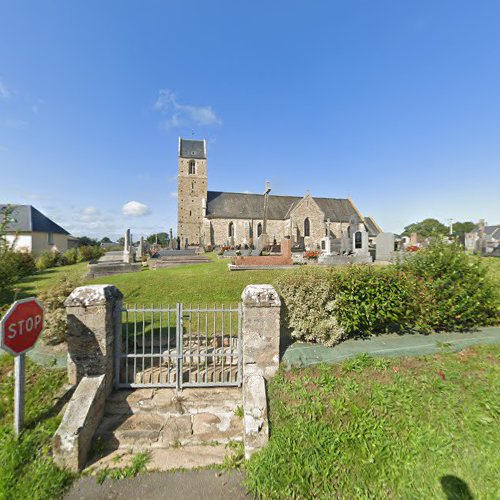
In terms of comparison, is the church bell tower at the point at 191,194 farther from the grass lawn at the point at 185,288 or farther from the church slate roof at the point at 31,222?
the grass lawn at the point at 185,288

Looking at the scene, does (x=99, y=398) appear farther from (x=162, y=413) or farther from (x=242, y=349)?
(x=242, y=349)

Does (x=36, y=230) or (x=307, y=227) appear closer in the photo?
(x=36, y=230)

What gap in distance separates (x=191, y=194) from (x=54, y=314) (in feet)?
131

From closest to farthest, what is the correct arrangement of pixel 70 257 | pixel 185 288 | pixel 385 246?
A: pixel 185 288 → pixel 385 246 → pixel 70 257

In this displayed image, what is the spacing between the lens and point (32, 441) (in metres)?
2.96

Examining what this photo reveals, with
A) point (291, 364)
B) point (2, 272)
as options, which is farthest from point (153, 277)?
point (291, 364)

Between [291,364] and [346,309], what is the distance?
1.48 m

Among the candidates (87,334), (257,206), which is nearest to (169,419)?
(87,334)

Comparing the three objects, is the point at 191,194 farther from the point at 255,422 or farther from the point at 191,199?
the point at 255,422

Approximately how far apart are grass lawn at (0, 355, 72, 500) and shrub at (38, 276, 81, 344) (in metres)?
0.57

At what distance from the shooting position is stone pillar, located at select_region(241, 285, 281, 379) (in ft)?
12.5

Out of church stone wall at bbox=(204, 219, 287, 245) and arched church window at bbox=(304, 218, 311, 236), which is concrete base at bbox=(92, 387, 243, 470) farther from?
arched church window at bbox=(304, 218, 311, 236)

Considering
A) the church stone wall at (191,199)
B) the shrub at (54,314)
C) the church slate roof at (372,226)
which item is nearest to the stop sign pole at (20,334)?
the shrub at (54,314)

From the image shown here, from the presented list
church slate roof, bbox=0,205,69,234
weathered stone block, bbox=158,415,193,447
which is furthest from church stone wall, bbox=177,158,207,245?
weathered stone block, bbox=158,415,193,447
